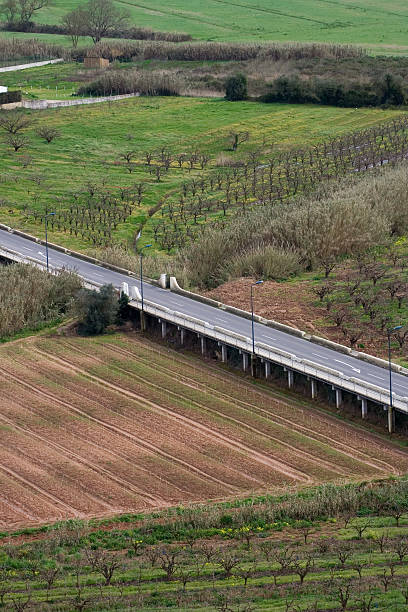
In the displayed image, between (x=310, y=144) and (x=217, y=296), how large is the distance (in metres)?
70.6

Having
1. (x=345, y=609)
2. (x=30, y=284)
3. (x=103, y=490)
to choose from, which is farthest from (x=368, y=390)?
(x=30, y=284)

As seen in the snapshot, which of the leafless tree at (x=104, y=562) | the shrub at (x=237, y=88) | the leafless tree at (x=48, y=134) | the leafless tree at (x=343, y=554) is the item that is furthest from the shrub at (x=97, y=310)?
the shrub at (x=237, y=88)

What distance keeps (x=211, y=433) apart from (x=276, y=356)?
31.0 feet

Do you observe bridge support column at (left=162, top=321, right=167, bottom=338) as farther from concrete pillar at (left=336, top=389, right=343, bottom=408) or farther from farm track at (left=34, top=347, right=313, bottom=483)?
concrete pillar at (left=336, top=389, right=343, bottom=408)

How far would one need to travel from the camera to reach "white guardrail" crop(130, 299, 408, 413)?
232ft

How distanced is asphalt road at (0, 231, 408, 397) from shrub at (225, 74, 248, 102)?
82.5 m

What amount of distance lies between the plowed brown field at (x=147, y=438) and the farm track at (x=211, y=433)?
12cm

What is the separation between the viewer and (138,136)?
167 meters

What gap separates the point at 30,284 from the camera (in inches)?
3735

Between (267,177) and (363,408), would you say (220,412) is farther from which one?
(267,177)

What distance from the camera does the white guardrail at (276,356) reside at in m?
70.6

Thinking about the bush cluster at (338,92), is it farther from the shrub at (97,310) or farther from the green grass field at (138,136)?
the shrub at (97,310)

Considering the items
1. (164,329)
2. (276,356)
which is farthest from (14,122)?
(276,356)

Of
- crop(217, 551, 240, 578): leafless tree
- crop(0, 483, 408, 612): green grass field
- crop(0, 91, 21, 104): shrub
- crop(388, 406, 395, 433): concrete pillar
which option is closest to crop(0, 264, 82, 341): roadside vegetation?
crop(388, 406, 395, 433): concrete pillar
